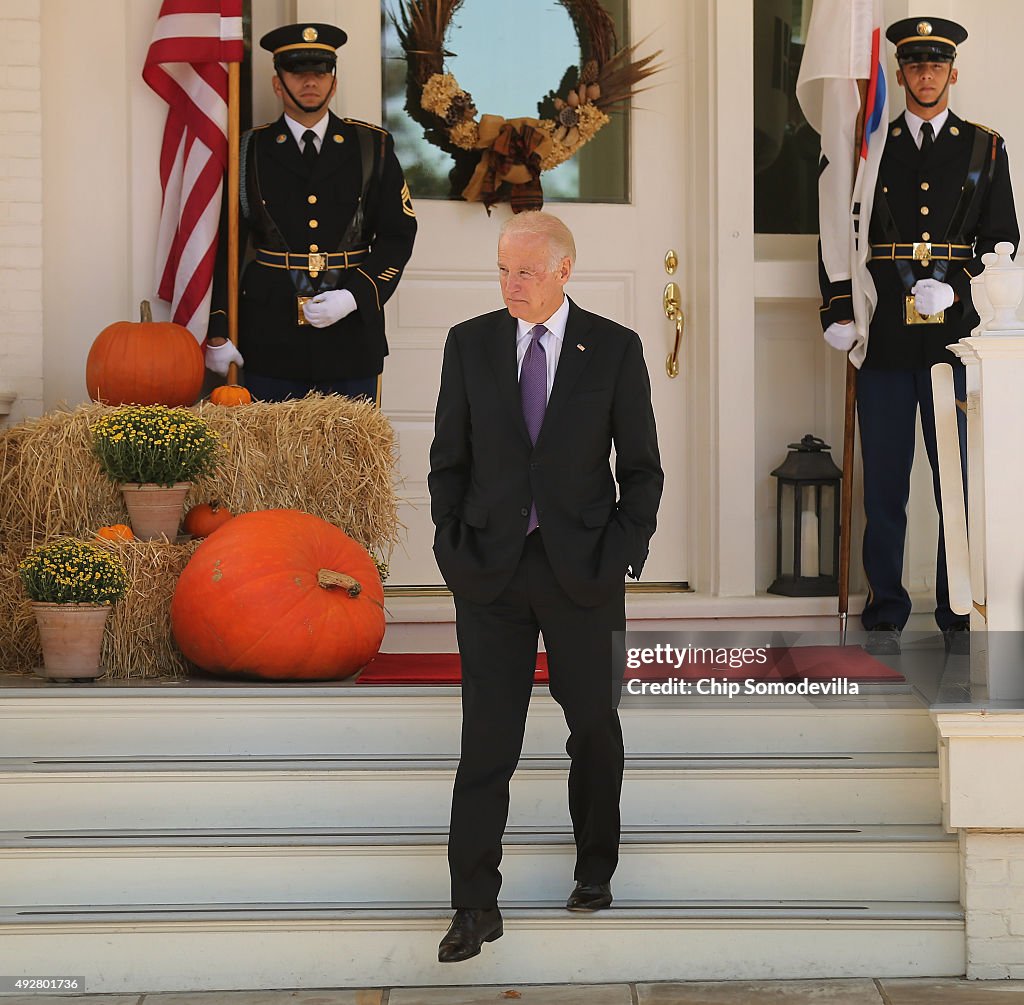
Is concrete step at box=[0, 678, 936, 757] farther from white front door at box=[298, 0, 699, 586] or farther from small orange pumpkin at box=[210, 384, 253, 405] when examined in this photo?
white front door at box=[298, 0, 699, 586]

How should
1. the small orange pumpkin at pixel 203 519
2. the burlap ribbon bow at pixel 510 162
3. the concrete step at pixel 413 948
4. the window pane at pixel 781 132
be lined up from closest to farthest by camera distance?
1. the concrete step at pixel 413 948
2. the small orange pumpkin at pixel 203 519
3. the burlap ribbon bow at pixel 510 162
4. the window pane at pixel 781 132

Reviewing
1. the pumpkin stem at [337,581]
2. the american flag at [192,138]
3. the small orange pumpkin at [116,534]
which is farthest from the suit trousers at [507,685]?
the american flag at [192,138]

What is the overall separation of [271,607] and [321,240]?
1369mm

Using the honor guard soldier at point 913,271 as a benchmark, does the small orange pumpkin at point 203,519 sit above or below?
below

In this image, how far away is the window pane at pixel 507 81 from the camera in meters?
4.98

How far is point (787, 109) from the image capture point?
200 inches

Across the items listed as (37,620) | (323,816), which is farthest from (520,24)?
(323,816)

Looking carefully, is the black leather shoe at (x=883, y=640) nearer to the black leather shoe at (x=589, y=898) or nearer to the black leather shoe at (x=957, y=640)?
the black leather shoe at (x=957, y=640)

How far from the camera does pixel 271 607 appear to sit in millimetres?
3631

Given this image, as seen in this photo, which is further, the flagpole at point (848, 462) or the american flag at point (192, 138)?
the flagpole at point (848, 462)

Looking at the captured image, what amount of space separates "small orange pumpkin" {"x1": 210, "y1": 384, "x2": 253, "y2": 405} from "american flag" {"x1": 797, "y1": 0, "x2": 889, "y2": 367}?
1.80 metres

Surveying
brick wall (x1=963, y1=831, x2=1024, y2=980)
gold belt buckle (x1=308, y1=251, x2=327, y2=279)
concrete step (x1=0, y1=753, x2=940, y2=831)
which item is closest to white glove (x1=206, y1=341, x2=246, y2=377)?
gold belt buckle (x1=308, y1=251, x2=327, y2=279)

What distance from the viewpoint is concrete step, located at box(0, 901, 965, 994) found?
2.90 m

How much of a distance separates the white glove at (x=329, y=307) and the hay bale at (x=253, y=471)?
11.7 inches
